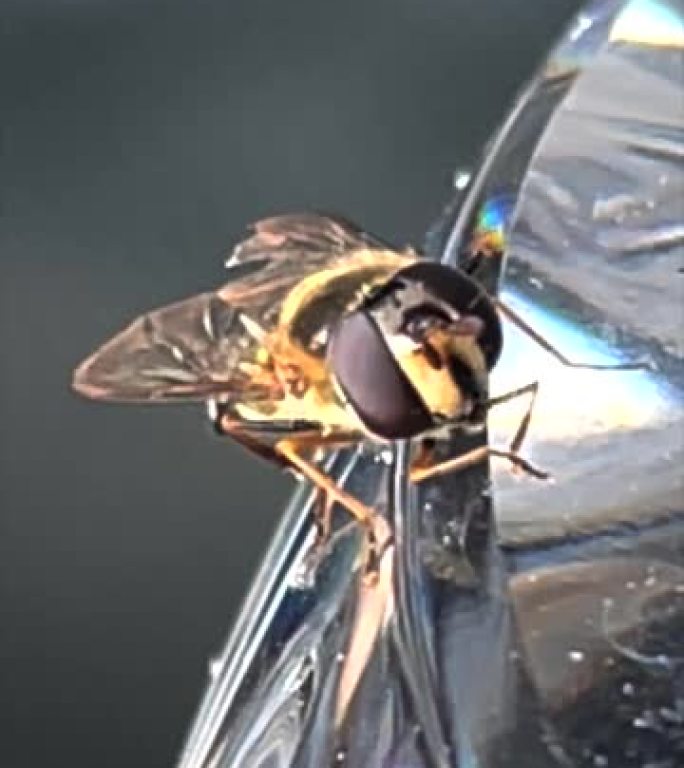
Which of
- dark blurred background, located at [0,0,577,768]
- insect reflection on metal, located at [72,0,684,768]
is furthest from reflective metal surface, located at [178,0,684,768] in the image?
dark blurred background, located at [0,0,577,768]

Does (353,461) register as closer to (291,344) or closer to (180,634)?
(291,344)

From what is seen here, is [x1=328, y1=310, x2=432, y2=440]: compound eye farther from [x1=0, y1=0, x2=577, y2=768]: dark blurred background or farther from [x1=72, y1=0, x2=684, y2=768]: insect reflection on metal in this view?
[x1=0, y1=0, x2=577, y2=768]: dark blurred background

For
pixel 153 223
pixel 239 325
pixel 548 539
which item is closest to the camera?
pixel 548 539

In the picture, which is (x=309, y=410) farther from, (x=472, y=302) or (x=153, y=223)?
(x=153, y=223)

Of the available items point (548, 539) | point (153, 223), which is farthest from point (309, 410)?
point (153, 223)

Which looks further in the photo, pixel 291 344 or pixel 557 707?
pixel 291 344

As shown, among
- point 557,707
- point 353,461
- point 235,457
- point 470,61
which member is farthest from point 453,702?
point 470,61

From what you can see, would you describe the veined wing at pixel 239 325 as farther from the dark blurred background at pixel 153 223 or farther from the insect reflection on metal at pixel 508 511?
the dark blurred background at pixel 153 223
